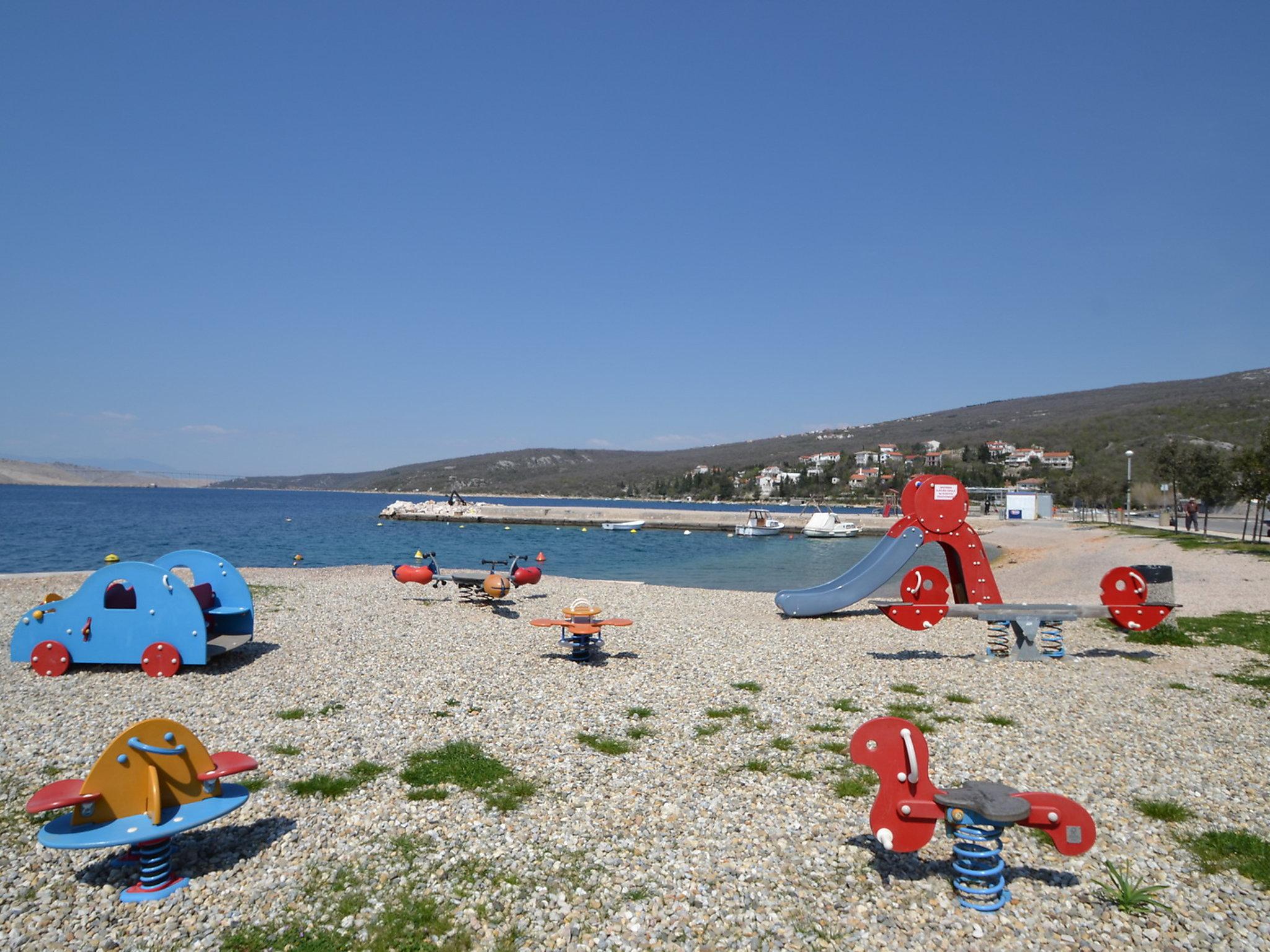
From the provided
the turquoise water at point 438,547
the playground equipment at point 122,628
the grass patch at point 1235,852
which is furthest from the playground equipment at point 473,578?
the grass patch at point 1235,852

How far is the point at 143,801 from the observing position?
199 inches

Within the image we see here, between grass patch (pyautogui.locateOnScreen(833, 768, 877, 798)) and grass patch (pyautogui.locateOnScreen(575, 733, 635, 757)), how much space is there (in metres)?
2.13

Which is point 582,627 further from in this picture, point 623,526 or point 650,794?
point 623,526

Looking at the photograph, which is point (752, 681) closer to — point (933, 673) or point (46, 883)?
point (933, 673)

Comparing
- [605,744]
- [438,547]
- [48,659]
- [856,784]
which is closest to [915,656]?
[856,784]

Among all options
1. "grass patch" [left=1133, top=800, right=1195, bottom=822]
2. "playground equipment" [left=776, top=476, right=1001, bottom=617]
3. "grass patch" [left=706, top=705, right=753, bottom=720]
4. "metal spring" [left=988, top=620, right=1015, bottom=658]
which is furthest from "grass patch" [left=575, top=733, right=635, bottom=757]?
"playground equipment" [left=776, top=476, right=1001, bottom=617]

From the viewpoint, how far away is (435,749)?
24.9ft

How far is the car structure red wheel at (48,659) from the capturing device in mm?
10227

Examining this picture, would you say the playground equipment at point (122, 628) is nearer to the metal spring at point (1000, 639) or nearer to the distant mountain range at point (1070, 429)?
the metal spring at point (1000, 639)

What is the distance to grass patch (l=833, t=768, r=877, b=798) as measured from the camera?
21.1 feet

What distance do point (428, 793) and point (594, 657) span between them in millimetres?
6058

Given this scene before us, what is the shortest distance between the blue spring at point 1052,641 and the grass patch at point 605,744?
7796 mm

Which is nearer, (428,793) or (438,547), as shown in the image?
(428,793)

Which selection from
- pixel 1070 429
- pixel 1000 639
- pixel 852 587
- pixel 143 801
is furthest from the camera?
pixel 1070 429
